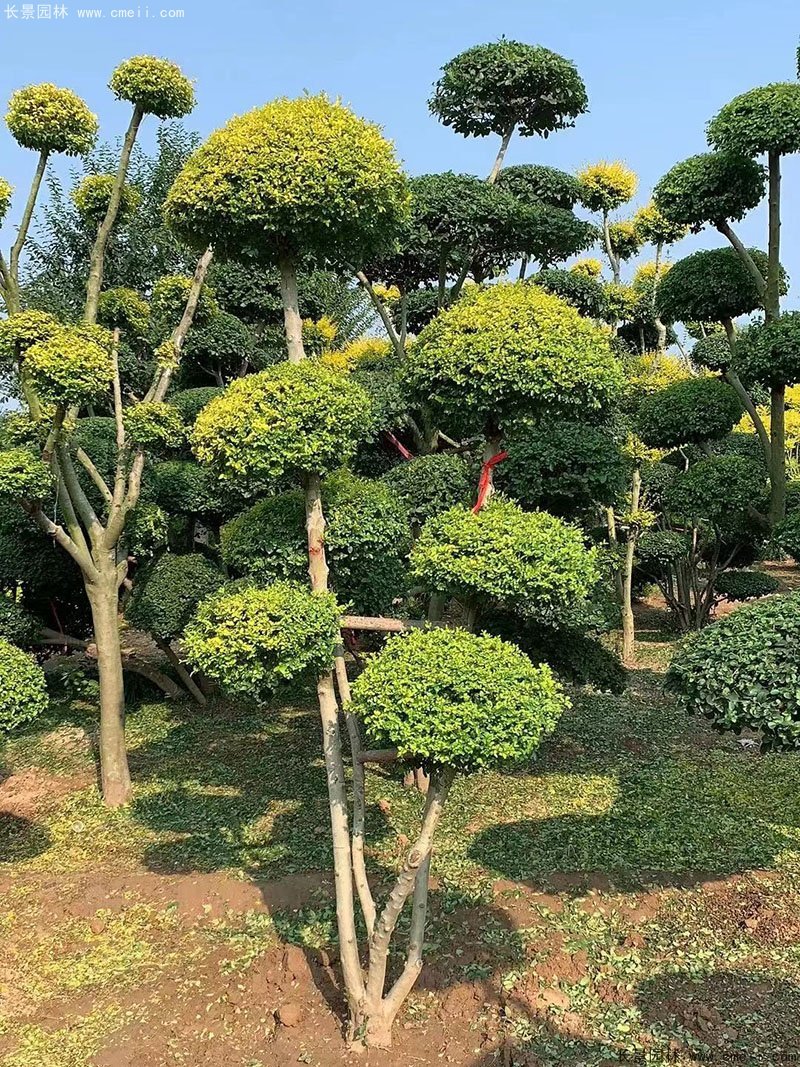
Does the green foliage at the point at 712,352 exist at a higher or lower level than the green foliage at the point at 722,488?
higher

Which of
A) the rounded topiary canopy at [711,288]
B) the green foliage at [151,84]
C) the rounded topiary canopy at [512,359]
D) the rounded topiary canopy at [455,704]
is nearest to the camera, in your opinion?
the rounded topiary canopy at [455,704]

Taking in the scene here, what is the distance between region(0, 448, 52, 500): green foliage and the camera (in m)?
7.14

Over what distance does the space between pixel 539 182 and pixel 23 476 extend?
6910 millimetres

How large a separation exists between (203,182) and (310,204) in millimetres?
637

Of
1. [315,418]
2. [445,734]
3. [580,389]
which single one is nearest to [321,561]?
[315,418]

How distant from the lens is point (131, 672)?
1176cm

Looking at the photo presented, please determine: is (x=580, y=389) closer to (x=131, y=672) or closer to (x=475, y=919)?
(x=475, y=919)

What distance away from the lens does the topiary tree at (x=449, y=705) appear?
408 cm

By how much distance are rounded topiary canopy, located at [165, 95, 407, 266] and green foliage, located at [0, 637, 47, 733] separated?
3732 mm

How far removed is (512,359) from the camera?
4727mm

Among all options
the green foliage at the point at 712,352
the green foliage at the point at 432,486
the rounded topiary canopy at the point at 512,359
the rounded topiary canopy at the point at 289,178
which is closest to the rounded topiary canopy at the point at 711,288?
the green foliage at the point at 432,486

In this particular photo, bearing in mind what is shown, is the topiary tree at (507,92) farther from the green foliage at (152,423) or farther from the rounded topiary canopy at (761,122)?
the green foliage at (152,423)

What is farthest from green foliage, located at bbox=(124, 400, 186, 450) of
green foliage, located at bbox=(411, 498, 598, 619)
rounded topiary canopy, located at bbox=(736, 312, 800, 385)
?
rounded topiary canopy, located at bbox=(736, 312, 800, 385)

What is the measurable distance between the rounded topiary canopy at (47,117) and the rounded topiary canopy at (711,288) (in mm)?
6412
